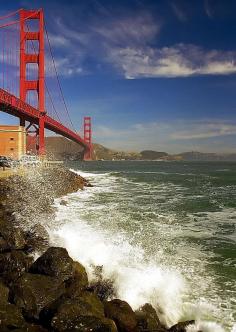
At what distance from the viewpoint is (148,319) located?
598 cm

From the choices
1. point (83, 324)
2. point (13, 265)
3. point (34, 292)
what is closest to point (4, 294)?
point (34, 292)

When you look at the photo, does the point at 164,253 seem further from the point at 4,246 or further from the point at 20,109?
the point at 20,109

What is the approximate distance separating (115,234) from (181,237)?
2112mm

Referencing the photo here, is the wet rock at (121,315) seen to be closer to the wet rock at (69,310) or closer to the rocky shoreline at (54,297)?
the rocky shoreline at (54,297)

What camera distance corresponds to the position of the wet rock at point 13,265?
285 inches

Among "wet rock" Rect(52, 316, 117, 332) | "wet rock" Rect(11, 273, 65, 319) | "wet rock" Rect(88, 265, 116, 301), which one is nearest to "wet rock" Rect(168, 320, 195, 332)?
"wet rock" Rect(52, 316, 117, 332)

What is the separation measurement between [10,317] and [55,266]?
6.33 ft

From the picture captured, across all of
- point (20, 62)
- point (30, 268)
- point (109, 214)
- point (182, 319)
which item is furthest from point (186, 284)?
point (20, 62)

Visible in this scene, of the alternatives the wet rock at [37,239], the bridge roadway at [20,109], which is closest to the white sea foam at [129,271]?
the wet rock at [37,239]

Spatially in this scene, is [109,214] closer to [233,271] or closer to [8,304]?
[233,271]

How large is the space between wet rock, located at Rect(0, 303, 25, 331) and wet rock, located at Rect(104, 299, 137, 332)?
1.33 m

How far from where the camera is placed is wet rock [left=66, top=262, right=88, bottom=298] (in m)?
6.46

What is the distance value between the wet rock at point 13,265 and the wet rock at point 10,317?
64.1 inches

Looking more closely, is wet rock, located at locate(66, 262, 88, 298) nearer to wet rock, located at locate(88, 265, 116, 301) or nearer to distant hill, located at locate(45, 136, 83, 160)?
wet rock, located at locate(88, 265, 116, 301)
